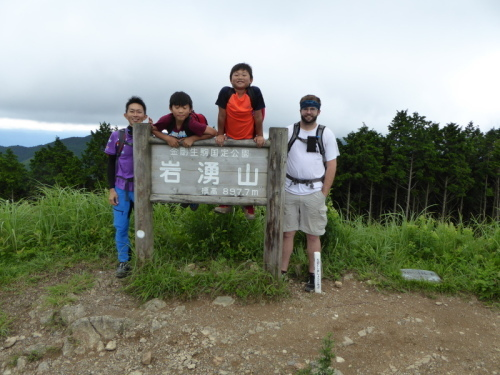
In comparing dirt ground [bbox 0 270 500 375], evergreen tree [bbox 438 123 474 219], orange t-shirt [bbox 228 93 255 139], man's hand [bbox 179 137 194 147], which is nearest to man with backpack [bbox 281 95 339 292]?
orange t-shirt [bbox 228 93 255 139]

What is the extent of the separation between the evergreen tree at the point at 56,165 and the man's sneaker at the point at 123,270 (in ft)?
99.8

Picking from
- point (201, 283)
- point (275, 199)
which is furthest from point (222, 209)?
point (201, 283)

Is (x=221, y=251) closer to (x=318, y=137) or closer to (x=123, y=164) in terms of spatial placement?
(x=123, y=164)

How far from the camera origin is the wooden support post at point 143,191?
3.32 metres

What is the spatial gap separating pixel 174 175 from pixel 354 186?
1313 inches

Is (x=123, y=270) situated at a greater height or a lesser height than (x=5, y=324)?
greater

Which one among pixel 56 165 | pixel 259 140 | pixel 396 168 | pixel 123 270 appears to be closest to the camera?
pixel 259 140

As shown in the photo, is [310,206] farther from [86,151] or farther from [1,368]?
[86,151]

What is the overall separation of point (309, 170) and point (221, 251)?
1.41 metres

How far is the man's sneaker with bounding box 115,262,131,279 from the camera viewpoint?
364cm

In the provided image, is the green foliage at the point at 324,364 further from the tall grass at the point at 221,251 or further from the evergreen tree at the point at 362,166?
the evergreen tree at the point at 362,166

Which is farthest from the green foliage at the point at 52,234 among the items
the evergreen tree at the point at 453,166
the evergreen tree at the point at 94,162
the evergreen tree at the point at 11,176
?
the evergreen tree at the point at 11,176

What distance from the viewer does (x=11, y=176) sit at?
3189cm

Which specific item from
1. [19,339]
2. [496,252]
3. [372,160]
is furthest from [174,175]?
[372,160]
